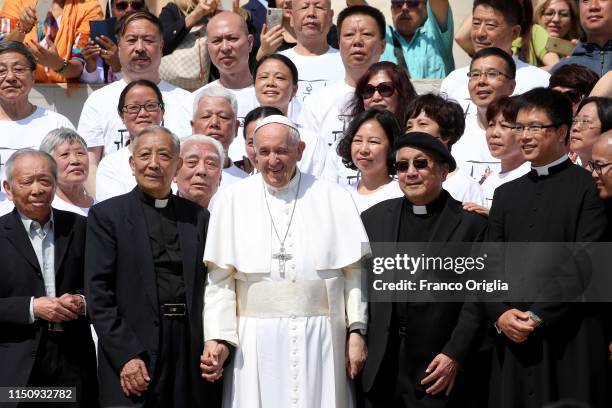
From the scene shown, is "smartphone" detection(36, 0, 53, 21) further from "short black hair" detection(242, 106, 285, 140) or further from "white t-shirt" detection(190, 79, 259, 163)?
"short black hair" detection(242, 106, 285, 140)

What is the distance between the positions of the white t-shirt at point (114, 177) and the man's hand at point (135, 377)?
2.01 meters

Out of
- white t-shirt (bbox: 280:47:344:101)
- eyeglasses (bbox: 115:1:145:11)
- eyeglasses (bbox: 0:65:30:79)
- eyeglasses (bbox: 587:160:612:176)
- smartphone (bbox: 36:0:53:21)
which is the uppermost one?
smartphone (bbox: 36:0:53:21)

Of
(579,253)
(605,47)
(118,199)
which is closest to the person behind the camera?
(579,253)

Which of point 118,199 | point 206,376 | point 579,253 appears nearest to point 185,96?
point 118,199

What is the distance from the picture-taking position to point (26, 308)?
7.28 meters

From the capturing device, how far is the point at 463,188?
8094 millimetres

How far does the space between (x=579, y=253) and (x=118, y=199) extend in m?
2.63

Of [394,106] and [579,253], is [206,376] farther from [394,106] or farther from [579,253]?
[394,106]

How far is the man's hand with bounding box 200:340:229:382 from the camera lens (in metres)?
7.18

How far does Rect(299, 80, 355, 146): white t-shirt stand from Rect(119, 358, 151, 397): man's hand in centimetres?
305

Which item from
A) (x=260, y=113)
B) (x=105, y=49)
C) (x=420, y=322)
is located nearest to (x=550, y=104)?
(x=420, y=322)

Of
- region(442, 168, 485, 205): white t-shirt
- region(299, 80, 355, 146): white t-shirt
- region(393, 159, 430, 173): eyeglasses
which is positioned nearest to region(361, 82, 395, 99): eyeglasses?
region(299, 80, 355, 146): white t-shirt

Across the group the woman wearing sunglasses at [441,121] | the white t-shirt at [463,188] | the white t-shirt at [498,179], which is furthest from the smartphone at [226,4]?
the white t-shirt at [463,188]

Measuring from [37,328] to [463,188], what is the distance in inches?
109
